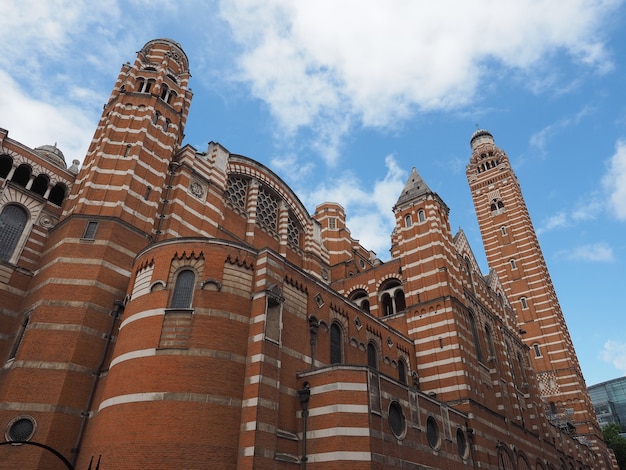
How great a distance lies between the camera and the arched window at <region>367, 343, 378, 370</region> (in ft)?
85.2

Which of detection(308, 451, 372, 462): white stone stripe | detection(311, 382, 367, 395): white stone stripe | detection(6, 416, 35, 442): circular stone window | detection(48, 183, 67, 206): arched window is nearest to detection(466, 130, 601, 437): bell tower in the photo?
detection(311, 382, 367, 395): white stone stripe

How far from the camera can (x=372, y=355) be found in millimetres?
26359

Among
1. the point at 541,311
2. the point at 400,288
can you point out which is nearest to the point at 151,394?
the point at 400,288

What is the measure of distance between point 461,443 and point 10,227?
25.5 metres

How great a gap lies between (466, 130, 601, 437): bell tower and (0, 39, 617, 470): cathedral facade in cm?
1541

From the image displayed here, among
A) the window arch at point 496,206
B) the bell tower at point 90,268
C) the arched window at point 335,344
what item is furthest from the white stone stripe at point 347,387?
the window arch at point 496,206

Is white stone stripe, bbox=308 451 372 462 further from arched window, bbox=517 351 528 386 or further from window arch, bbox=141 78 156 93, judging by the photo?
arched window, bbox=517 351 528 386

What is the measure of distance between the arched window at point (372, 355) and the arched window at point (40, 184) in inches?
783

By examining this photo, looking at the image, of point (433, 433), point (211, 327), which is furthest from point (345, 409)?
point (433, 433)

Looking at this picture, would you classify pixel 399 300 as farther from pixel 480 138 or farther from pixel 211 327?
pixel 480 138

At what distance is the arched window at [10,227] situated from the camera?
2273 cm

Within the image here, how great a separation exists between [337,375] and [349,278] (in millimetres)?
18367

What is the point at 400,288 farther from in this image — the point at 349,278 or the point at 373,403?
the point at 373,403

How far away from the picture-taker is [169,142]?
1126 inches
